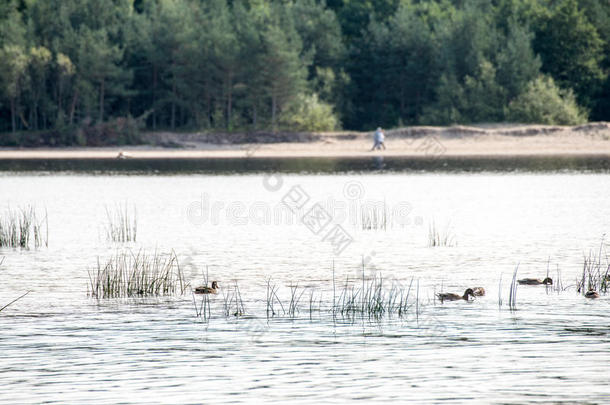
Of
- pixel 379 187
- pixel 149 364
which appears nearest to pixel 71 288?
pixel 149 364

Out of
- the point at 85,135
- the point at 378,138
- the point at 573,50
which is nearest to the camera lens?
the point at 378,138

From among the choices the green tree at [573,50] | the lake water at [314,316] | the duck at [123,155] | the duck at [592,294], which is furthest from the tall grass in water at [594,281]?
the green tree at [573,50]

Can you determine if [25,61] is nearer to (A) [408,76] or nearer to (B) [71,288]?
(A) [408,76]

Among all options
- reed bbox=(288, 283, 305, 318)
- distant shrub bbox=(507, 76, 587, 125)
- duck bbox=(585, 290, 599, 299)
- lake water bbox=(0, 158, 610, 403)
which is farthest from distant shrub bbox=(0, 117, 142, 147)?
duck bbox=(585, 290, 599, 299)

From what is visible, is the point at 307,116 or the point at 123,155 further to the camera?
the point at 307,116

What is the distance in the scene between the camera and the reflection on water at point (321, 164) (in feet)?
230

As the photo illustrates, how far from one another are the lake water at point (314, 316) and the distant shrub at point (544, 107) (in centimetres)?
4867

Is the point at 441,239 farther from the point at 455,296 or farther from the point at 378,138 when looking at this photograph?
the point at 378,138

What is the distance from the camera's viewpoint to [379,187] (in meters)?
54.5

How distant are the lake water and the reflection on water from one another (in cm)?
2328

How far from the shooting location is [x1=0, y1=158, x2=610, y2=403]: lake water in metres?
14.3

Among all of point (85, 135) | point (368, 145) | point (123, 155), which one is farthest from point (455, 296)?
point (85, 135)

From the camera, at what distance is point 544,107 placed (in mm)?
94250

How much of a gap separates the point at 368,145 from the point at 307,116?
8.45m
